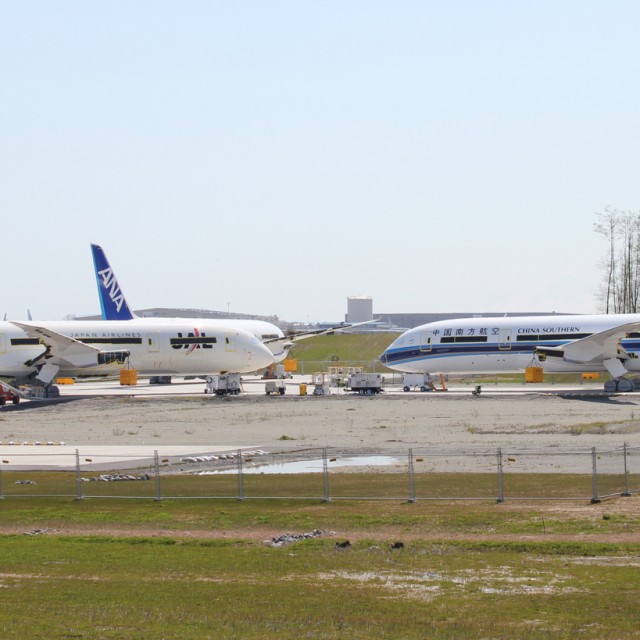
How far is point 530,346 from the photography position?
67625 millimetres

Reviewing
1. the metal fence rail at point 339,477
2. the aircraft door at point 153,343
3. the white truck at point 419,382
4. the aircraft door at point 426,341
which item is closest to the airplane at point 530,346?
the aircraft door at point 426,341

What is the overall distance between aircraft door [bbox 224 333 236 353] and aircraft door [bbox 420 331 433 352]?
11.8 m

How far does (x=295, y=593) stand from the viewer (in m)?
17.8

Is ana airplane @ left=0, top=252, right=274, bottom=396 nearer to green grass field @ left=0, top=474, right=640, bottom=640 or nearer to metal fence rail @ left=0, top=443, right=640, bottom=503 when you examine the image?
metal fence rail @ left=0, top=443, right=640, bottom=503

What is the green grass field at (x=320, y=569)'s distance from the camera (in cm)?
1554

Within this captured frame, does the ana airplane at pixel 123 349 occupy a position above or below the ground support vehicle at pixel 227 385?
above

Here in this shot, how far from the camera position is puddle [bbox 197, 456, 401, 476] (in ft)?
112

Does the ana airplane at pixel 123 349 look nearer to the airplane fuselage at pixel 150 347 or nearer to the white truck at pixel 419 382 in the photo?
the airplane fuselage at pixel 150 347

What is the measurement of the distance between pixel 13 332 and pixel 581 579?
53.4 m

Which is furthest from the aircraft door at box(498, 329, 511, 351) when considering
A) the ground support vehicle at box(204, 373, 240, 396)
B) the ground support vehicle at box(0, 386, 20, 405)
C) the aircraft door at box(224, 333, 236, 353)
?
the ground support vehicle at box(0, 386, 20, 405)

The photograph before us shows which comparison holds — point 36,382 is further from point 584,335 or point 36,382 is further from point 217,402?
point 584,335

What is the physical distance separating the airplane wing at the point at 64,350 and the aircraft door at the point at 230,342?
25.6 ft

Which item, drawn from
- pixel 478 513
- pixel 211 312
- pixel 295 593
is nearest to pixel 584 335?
pixel 478 513

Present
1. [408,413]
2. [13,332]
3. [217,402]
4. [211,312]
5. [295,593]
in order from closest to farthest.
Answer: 1. [295,593]
2. [408,413]
3. [217,402]
4. [13,332]
5. [211,312]
